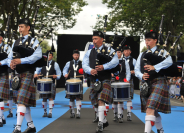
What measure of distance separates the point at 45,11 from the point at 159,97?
1772 centimetres

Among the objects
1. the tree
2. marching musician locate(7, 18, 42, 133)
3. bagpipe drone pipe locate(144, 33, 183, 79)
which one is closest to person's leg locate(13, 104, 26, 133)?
marching musician locate(7, 18, 42, 133)

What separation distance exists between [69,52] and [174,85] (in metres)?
14.1

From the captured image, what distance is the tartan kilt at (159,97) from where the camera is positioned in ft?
16.4

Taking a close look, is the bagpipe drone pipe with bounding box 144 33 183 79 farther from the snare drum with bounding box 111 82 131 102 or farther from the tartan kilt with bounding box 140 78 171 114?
the snare drum with bounding box 111 82 131 102

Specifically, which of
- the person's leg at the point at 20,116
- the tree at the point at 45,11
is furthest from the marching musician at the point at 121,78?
the tree at the point at 45,11

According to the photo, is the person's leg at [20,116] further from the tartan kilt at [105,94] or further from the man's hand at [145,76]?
the man's hand at [145,76]

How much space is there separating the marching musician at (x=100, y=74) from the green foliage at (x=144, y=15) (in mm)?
13589

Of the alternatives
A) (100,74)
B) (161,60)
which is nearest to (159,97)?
(161,60)

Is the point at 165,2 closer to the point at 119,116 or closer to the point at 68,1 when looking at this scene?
the point at 68,1

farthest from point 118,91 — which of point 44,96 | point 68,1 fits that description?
point 68,1

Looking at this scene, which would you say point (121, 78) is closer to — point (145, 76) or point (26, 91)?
point (145, 76)

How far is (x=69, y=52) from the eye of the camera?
30562 mm

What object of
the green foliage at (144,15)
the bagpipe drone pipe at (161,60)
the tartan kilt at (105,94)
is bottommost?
the tartan kilt at (105,94)

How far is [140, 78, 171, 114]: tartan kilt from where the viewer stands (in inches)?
196
